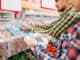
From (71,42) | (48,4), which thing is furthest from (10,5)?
(71,42)

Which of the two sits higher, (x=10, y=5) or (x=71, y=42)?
(x=10, y=5)

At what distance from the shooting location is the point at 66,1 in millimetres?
2146

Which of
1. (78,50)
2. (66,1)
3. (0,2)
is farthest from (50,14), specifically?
(0,2)

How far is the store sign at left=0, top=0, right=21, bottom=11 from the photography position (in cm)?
173

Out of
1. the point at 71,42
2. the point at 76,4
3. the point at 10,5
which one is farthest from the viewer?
the point at 76,4

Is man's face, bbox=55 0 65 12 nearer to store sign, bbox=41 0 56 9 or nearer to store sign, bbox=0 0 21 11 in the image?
store sign, bbox=41 0 56 9

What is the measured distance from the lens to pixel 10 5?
5.92ft

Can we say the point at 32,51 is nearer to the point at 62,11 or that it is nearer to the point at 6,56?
the point at 6,56

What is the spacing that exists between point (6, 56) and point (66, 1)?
0.88 metres

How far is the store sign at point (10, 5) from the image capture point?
173cm

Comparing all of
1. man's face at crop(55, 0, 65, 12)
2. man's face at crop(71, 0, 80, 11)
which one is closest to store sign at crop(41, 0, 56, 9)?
man's face at crop(55, 0, 65, 12)

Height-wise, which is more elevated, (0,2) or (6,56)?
(0,2)

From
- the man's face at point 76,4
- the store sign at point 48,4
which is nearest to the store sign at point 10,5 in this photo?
the store sign at point 48,4

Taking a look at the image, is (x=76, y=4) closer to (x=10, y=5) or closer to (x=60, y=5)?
(x=60, y=5)
